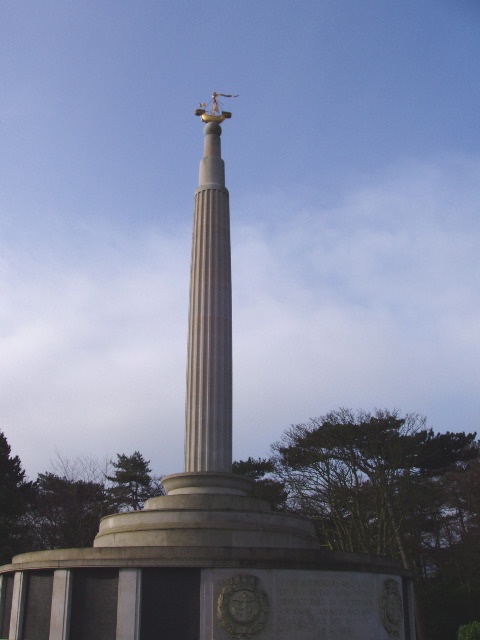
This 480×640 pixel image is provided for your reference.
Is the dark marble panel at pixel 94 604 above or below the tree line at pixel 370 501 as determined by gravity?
below

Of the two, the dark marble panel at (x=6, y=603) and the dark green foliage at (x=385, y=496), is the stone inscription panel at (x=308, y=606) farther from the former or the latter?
the dark green foliage at (x=385, y=496)

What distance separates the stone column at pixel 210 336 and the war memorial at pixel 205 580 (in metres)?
0.15

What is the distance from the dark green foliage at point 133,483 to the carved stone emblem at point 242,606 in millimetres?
37401

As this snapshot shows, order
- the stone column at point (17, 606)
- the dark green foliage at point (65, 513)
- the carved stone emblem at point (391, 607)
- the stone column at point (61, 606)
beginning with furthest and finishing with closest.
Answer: the dark green foliage at point (65, 513) → the stone column at point (17, 606) → the carved stone emblem at point (391, 607) → the stone column at point (61, 606)

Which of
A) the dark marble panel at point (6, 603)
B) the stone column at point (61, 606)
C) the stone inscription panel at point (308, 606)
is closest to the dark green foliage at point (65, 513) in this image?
the dark marble panel at point (6, 603)

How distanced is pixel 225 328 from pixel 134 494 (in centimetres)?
3481

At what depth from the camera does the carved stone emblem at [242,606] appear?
15914 mm

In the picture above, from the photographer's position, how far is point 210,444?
2136cm

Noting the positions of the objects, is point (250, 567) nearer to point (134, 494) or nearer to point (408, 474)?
point (408, 474)

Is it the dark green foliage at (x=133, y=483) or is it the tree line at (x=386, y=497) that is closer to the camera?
the tree line at (x=386, y=497)

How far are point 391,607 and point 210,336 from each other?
32.0 ft

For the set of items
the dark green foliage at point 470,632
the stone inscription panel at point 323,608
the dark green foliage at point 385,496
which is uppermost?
the dark green foliage at point 385,496

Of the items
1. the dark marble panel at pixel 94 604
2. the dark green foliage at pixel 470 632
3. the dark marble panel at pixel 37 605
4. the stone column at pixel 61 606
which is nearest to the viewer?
the dark marble panel at pixel 94 604

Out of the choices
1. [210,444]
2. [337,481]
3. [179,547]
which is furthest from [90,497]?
[179,547]
